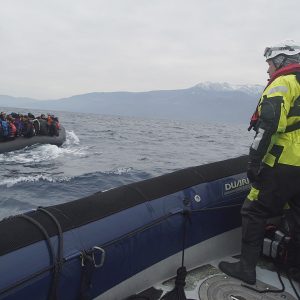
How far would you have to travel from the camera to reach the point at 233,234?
379 centimetres

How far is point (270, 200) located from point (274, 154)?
39cm

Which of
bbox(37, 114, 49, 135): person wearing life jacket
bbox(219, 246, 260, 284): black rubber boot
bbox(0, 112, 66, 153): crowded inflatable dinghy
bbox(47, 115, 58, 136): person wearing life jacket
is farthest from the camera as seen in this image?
bbox(47, 115, 58, 136): person wearing life jacket


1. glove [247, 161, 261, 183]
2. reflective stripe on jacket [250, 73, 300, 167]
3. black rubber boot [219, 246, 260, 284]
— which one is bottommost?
black rubber boot [219, 246, 260, 284]

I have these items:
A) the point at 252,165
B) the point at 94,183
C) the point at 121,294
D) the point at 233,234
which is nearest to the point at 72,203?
the point at 121,294

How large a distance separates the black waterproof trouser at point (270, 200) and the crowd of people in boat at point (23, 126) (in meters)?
15.0

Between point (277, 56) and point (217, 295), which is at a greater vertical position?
point (277, 56)

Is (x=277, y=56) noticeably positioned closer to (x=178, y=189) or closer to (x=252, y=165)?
(x=252, y=165)

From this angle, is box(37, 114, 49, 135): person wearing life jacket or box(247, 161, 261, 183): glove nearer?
box(247, 161, 261, 183): glove

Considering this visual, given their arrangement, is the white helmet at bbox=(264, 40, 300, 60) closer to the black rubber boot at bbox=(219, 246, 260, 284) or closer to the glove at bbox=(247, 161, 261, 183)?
the glove at bbox=(247, 161, 261, 183)


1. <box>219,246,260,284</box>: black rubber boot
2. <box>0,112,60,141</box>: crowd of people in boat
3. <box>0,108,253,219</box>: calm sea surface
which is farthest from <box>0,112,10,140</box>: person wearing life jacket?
<box>219,246,260,284</box>: black rubber boot

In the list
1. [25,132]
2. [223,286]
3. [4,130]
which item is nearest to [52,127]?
[25,132]

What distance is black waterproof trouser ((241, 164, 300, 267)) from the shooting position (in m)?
2.90

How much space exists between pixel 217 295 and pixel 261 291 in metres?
0.41

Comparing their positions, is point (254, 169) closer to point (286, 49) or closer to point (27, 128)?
point (286, 49)
